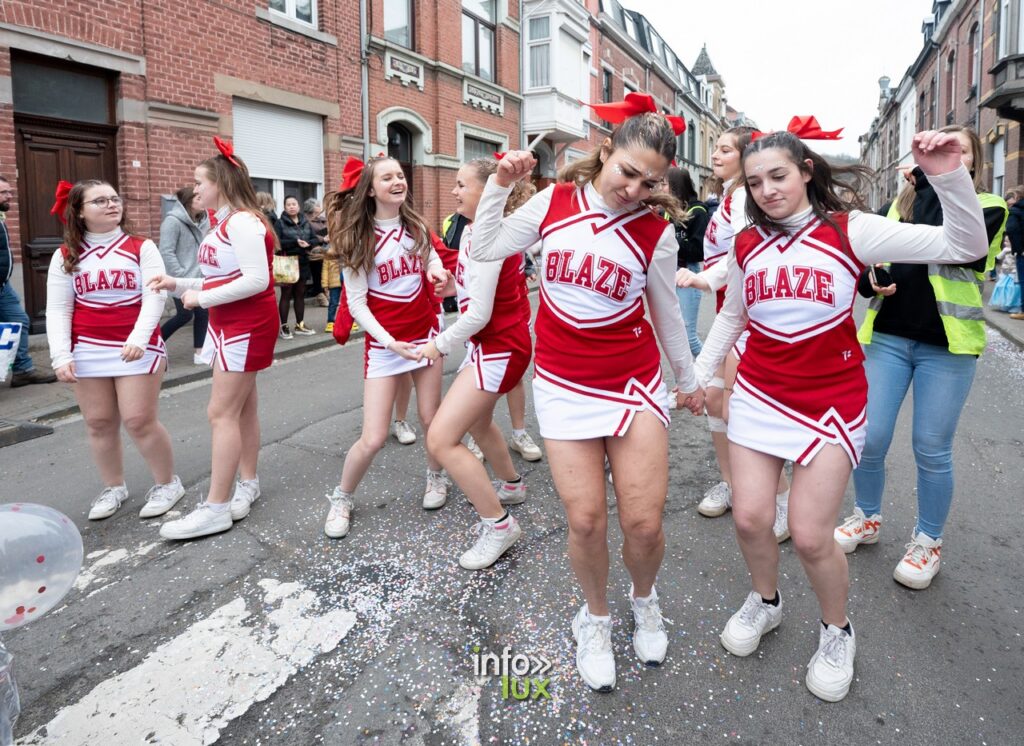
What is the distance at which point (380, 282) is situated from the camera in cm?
358

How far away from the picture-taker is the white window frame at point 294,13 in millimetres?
12063

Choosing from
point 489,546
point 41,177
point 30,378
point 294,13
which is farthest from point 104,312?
point 294,13

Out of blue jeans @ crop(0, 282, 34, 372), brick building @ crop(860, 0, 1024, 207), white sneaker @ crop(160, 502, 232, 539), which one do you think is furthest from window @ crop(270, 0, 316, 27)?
white sneaker @ crop(160, 502, 232, 539)

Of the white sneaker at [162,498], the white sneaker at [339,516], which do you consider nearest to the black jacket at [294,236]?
the white sneaker at [162,498]

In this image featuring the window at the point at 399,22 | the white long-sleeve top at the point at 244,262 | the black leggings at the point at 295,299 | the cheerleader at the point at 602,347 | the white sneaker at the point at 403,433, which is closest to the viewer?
the cheerleader at the point at 602,347

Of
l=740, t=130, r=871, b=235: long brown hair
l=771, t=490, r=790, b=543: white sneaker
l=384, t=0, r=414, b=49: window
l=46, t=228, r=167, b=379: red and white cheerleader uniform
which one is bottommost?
l=771, t=490, r=790, b=543: white sneaker

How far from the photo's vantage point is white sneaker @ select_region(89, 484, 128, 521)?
3.83 meters

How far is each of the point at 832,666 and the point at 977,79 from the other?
93.3 feet

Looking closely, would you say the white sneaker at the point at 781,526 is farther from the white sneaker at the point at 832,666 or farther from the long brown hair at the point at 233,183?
the long brown hair at the point at 233,183

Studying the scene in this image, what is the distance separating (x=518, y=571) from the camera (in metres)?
3.14

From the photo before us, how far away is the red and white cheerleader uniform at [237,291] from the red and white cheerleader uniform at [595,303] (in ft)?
5.12

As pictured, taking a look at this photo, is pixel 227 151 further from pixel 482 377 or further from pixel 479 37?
pixel 479 37

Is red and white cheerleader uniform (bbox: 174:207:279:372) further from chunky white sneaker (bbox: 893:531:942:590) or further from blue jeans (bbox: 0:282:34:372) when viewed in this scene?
blue jeans (bbox: 0:282:34:372)

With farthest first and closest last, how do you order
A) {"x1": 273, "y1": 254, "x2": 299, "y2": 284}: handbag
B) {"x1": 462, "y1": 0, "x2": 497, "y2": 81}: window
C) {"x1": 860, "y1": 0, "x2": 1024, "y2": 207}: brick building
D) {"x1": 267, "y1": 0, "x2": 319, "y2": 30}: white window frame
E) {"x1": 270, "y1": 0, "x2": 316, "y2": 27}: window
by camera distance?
{"x1": 860, "y1": 0, "x2": 1024, "y2": 207}: brick building < {"x1": 462, "y1": 0, "x2": 497, "y2": 81}: window < {"x1": 270, "y1": 0, "x2": 316, "y2": 27}: window < {"x1": 267, "y1": 0, "x2": 319, "y2": 30}: white window frame < {"x1": 273, "y1": 254, "x2": 299, "y2": 284}: handbag
